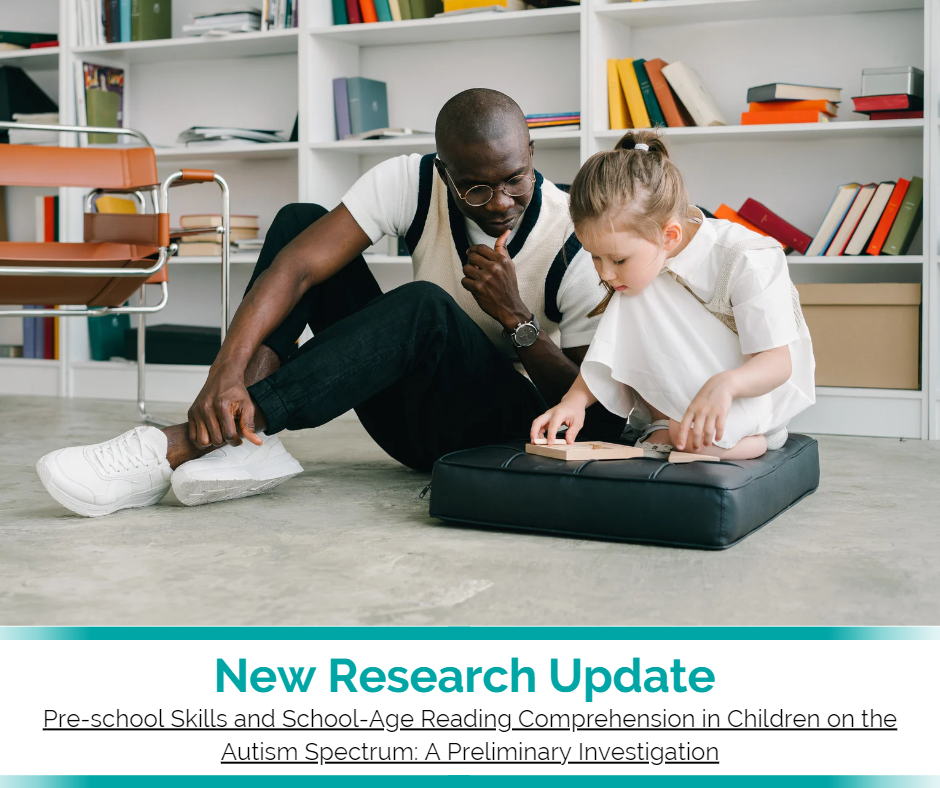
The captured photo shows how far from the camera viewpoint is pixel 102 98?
4.03m

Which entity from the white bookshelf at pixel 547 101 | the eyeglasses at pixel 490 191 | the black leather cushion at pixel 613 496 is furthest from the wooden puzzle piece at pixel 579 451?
the white bookshelf at pixel 547 101

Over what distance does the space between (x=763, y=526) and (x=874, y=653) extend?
2.19 ft

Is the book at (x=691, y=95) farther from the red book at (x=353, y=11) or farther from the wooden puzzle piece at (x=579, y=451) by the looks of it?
the wooden puzzle piece at (x=579, y=451)

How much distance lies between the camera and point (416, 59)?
381cm

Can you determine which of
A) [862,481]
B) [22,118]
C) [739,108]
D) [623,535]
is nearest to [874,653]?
[623,535]

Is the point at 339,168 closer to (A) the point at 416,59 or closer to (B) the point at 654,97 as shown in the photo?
(A) the point at 416,59

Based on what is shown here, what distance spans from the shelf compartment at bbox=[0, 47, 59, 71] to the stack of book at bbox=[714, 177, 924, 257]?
2791 millimetres

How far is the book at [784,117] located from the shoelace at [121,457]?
2233 mm

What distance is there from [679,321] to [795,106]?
171cm

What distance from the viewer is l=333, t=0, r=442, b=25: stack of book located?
11.6 feet

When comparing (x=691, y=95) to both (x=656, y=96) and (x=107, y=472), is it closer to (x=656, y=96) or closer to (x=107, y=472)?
(x=656, y=96)

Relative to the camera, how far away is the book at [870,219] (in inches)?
118

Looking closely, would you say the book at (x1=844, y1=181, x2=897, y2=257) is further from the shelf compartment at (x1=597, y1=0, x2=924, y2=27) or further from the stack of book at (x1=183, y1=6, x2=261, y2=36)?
the stack of book at (x1=183, y1=6, x2=261, y2=36)

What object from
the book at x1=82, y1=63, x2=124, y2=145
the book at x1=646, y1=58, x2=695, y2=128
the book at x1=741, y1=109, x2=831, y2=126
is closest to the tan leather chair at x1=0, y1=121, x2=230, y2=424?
the book at x1=82, y1=63, x2=124, y2=145
